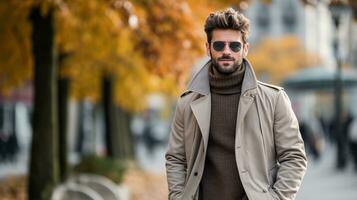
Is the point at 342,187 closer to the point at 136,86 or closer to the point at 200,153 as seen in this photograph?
the point at 136,86

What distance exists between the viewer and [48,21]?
43.8 ft

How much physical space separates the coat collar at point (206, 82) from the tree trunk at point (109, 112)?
18.7 metres

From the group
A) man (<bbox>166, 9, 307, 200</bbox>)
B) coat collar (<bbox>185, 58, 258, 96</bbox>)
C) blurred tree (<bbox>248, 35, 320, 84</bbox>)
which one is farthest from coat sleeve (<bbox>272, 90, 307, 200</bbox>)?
blurred tree (<bbox>248, 35, 320, 84</bbox>)

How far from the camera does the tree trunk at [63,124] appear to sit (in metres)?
17.0

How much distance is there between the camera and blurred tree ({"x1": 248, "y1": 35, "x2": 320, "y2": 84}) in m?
95.8

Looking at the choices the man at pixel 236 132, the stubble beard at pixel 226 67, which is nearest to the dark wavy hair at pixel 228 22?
the man at pixel 236 132

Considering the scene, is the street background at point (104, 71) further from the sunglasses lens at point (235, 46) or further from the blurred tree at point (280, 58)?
the blurred tree at point (280, 58)

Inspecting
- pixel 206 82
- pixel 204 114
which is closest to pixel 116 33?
pixel 206 82

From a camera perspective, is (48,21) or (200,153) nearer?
(200,153)

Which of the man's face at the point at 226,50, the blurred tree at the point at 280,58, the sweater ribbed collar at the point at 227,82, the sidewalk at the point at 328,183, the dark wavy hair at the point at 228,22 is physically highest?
the blurred tree at the point at 280,58

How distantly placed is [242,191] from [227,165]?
16 centimetres

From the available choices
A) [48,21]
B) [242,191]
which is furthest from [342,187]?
[242,191]

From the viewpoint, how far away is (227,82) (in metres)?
4.75

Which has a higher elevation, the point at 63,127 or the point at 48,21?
the point at 48,21
